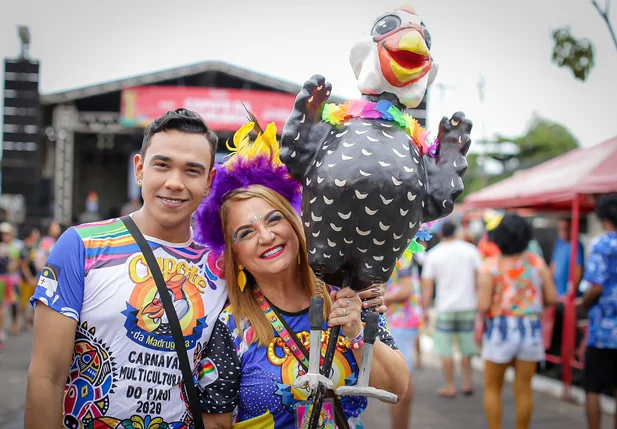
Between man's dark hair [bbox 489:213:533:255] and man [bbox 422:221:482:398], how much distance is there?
4.82 ft

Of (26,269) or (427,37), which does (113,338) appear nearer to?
(427,37)

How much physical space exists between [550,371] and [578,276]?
1.34 meters

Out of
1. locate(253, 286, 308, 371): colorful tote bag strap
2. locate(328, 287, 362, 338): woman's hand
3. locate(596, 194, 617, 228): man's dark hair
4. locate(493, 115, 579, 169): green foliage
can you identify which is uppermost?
locate(493, 115, 579, 169): green foliage

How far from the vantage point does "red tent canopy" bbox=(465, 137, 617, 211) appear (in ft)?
16.7

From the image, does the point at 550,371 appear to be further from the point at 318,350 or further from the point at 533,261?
the point at 318,350

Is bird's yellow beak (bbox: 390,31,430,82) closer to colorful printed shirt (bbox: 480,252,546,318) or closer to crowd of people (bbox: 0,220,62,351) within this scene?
colorful printed shirt (bbox: 480,252,546,318)

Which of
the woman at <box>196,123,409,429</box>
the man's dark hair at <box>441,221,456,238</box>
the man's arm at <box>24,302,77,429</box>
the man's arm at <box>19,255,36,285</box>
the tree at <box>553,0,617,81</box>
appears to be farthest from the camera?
the man's arm at <box>19,255,36,285</box>

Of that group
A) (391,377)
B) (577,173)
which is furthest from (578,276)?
(391,377)

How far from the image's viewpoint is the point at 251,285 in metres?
2.00

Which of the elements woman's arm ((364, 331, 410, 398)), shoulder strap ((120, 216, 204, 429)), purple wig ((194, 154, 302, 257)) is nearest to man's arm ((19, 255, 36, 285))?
purple wig ((194, 154, 302, 257))

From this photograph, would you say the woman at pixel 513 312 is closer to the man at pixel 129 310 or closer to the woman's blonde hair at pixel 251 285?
the woman's blonde hair at pixel 251 285

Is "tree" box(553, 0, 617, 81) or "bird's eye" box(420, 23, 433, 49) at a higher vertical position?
"tree" box(553, 0, 617, 81)

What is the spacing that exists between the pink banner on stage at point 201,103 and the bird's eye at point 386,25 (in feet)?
43.7

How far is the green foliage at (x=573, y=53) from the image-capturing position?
3527mm
